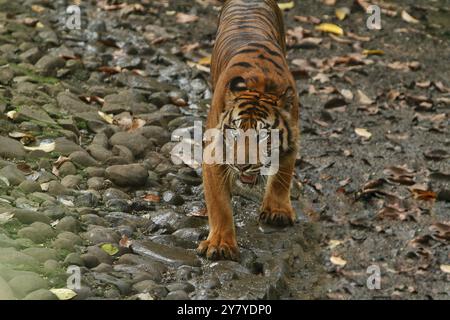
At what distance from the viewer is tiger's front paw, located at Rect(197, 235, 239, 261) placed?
227 inches

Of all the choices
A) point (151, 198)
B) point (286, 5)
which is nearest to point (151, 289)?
point (151, 198)

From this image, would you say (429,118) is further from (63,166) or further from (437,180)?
(63,166)

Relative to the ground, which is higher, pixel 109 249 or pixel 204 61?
pixel 109 249

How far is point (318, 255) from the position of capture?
20.4 ft

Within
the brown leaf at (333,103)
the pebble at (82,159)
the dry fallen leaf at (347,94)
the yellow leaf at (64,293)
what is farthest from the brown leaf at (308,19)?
the yellow leaf at (64,293)

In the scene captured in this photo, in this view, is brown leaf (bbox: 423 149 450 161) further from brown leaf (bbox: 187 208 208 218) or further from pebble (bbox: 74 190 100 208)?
pebble (bbox: 74 190 100 208)

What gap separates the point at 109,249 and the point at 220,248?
29.0 inches

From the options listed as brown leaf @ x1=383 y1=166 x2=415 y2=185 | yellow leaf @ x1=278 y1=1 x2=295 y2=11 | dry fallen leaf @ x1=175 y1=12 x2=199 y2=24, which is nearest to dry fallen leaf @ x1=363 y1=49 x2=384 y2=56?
yellow leaf @ x1=278 y1=1 x2=295 y2=11

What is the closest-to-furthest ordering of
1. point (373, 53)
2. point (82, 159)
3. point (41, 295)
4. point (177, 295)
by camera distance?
point (41, 295)
point (177, 295)
point (82, 159)
point (373, 53)

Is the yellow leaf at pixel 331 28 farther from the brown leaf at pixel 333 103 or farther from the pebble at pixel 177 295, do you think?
the pebble at pixel 177 295

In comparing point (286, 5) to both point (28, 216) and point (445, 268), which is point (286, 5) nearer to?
Result: point (445, 268)

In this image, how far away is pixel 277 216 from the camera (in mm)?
6383

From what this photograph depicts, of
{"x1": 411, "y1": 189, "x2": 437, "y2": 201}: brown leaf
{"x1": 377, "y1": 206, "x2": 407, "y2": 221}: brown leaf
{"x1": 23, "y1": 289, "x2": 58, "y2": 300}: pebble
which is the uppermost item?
{"x1": 23, "y1": 289, "x2": 58, "y2": 300}: pebble

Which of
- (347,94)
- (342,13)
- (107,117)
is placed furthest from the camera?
(342,13)
